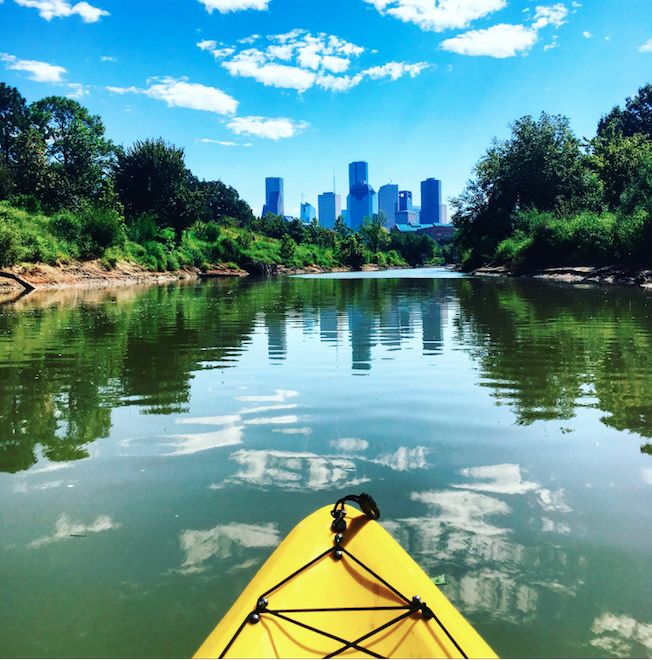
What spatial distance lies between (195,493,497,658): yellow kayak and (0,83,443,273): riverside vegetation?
94.1ft

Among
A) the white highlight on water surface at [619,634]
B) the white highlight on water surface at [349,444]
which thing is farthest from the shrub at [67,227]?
the white highlight on water surface at [619,634]

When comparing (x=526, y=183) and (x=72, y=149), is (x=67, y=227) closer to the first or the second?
(x=72, y=149)

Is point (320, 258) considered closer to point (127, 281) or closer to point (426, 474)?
point (127, 281)

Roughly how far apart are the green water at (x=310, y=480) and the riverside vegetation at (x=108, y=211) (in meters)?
24.3

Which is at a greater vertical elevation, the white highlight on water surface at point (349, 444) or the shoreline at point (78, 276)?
the shoreline at point (78, 276)

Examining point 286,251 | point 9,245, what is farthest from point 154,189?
point 9,245

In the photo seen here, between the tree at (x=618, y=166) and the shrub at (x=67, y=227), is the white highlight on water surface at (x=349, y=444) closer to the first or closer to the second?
the shrub at (x=67, y=227)

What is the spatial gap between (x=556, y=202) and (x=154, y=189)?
3613cm

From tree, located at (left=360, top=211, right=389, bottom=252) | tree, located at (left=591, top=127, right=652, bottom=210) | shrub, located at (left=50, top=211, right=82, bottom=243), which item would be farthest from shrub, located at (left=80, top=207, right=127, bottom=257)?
tree, located at (left=360, top=211, right=389, bottom=252)

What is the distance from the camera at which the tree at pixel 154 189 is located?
52.4 m

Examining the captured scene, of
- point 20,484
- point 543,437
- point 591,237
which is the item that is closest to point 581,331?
point 543,437

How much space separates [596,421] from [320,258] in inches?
2756

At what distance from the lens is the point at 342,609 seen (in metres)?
2.36

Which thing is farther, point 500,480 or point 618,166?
point 618,166
